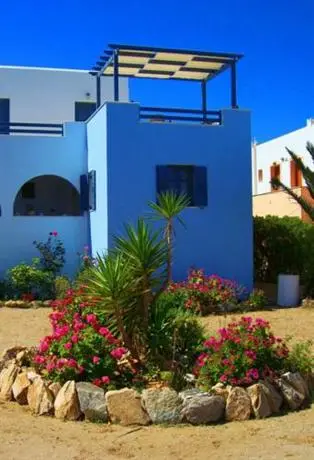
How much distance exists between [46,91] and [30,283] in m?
8.70

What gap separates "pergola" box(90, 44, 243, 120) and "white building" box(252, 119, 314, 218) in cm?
665

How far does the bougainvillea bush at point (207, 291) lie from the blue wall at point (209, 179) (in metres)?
0.90

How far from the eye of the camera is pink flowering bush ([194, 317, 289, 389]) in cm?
652

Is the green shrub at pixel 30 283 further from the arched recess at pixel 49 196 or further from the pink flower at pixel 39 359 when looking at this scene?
the pink flower at pixel 39 359

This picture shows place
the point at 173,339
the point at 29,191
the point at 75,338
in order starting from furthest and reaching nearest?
the point at 29,191, the point at 173,339, the point at 75,338

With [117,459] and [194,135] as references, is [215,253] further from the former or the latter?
[117,459]

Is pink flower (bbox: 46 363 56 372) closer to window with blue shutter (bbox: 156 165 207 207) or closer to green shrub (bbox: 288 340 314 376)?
green shrub (bbox: 288 340 314 376)

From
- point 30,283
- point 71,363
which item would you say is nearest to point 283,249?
point 30,283

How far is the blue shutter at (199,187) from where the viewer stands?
15068 millimetres

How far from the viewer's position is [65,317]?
25.1 ft

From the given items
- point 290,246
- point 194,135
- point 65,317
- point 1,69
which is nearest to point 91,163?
point 194,135

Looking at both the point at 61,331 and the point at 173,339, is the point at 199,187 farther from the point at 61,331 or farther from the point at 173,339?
the point at 61,331

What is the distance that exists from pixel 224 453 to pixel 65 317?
2924 millimetres

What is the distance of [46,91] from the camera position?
21.4 m
